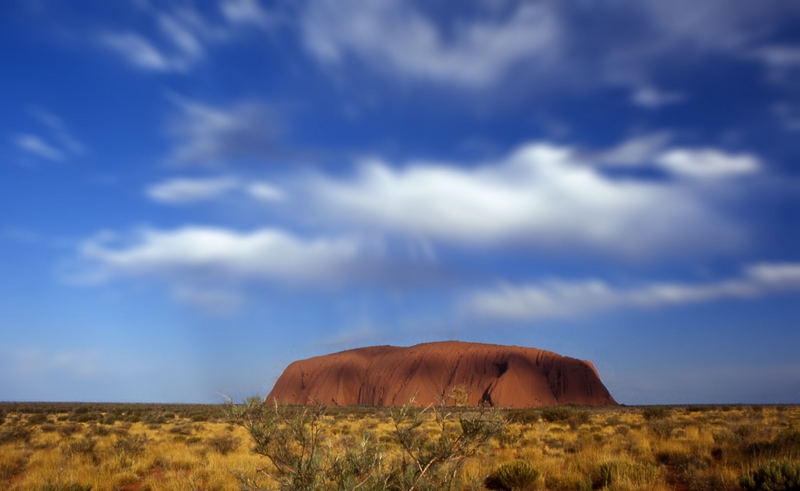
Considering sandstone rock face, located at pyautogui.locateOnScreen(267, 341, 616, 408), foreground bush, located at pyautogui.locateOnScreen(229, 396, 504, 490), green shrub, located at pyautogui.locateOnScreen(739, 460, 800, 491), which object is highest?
foreground bush, located at pyautogui.locateOnScreen(229, 396, 504, 490)

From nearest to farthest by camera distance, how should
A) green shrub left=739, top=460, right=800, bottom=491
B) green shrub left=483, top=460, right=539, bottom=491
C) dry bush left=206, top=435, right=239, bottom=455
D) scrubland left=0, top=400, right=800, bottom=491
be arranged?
scrubland left=0, top=400, right=800, bottom=491, green shrub left=739, top=460, right=800, bottom=491, green shrub left=483, top=460, right=539, bottom=491, dry bush left=206, top=435, right=239, bottom=455

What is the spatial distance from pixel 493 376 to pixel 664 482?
76.9m

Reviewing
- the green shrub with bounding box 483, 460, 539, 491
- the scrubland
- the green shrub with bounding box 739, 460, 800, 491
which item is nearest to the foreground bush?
the scrubland

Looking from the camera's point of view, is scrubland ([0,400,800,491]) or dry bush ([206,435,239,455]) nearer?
scrubland ([0,400,800,491])

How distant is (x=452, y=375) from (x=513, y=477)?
7802 centimetres

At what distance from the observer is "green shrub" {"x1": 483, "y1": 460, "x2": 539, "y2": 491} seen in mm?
8883

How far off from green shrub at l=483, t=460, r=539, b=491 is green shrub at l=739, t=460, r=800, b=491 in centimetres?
336

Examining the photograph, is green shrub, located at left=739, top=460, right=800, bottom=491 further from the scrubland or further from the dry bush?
the dry bush

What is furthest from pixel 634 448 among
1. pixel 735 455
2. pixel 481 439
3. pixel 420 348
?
pixel 420 348

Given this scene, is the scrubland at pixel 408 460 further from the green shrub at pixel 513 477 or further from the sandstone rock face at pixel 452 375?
the sandstone rock face at pixel 452 375

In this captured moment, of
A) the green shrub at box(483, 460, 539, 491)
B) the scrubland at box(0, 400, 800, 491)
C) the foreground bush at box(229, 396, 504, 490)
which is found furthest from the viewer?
the green shrub at box(483, 460, 539, 491)

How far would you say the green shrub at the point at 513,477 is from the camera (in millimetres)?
8883

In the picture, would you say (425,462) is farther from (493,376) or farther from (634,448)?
(493,376)

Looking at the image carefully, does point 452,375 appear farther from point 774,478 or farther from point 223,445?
point 774,478
